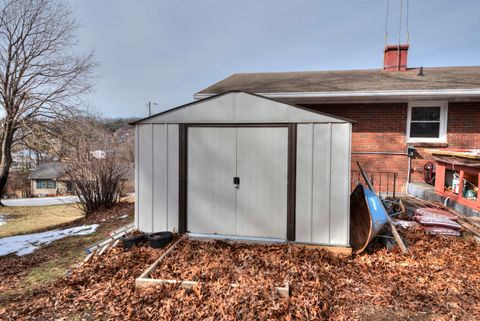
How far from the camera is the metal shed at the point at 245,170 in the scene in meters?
4.39

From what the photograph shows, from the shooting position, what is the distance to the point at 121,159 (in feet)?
36.6

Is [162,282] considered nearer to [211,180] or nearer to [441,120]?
[211,180]

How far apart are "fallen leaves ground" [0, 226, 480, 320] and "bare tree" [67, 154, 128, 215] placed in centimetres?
562

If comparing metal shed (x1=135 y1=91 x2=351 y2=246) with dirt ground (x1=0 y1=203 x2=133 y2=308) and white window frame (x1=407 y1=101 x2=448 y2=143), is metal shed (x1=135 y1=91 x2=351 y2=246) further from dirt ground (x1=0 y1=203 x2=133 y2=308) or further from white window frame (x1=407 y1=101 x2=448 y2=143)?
white window frame (x1=407 y1=101 x2=448 y2=143)

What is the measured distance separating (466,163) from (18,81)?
20314 millimetres

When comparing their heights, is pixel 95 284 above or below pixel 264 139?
below

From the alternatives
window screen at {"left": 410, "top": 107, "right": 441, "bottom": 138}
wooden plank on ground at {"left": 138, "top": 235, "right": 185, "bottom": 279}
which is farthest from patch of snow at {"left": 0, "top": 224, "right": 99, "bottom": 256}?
window screen at {"left": 410, "top": 107, "right": 441, "bottom": 138}

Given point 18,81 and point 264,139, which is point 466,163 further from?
point 18,81

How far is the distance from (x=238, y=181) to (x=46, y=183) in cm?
4886

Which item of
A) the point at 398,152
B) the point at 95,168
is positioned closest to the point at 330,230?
the point at 398,152

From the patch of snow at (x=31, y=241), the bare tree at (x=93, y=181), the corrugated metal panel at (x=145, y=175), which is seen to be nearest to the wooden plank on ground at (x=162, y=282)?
the corrugated metal panel at (x=145, y=175)

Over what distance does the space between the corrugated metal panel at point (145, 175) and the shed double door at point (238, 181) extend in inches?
30.9

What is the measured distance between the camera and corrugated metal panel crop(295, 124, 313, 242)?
4445 mm

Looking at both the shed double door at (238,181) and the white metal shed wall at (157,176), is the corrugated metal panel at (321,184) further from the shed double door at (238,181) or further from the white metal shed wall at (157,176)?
the white metal shed wall at (157,176)
